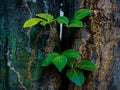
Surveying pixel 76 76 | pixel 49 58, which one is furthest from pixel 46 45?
pixel 76 76

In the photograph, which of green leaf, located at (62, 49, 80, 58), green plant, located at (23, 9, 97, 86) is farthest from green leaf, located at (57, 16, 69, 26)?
green leaf, located at (62, 49, 80, 58)

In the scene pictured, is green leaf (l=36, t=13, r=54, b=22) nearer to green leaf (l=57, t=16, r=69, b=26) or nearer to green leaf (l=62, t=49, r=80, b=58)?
green leaf (l=57, t=16, r=69, b=26)

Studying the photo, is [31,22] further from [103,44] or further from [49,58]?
[103,44]

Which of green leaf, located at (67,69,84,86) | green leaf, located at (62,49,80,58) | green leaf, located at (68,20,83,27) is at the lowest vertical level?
green leaf, located at (67,69,84,86)

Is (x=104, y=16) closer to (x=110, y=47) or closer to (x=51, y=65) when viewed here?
(x=110, y=47)

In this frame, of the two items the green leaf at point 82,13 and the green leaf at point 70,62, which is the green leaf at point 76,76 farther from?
the green leaf at point 82,13
